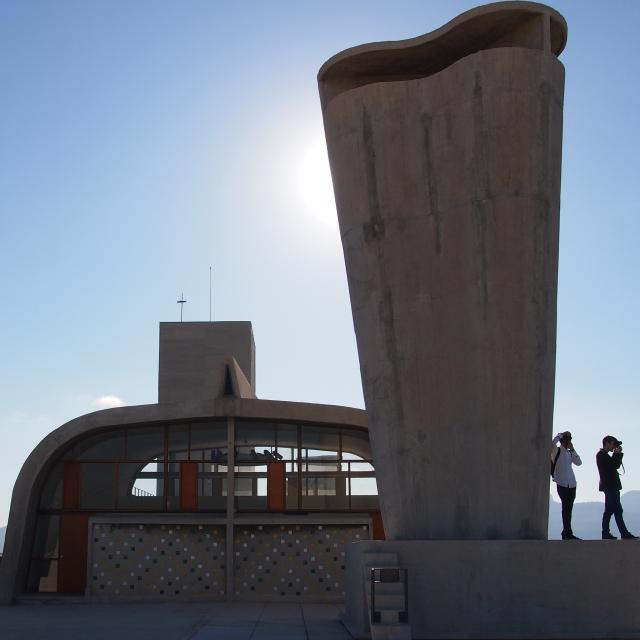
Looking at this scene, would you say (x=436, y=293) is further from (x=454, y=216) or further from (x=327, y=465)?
(x=327, y=465)

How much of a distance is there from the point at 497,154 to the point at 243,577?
1149cm

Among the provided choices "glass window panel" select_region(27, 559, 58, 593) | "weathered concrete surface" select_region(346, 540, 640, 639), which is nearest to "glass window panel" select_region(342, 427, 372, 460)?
"glass window panel" select_region(27, 559, 58, 593)

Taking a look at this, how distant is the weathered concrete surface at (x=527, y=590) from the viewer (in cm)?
1027

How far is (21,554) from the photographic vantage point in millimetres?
19188

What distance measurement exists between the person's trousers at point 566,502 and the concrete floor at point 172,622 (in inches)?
126

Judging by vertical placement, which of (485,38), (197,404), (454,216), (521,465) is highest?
(485,38)

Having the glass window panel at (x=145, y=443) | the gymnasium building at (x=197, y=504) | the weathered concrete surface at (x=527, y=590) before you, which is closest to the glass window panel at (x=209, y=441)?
the gymnasium building at (x=197, y=504)

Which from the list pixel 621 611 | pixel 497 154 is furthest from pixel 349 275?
pixel 621 611

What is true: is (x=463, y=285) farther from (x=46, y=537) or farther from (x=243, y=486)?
(x=46, y=537)

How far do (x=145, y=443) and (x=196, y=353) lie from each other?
860 inches

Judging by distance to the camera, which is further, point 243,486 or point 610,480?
point 243,486

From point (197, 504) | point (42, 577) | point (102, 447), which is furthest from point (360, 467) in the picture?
point (42, 577)

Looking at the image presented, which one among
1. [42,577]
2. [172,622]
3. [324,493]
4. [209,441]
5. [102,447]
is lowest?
[172,622]

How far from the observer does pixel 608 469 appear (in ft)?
39.8
